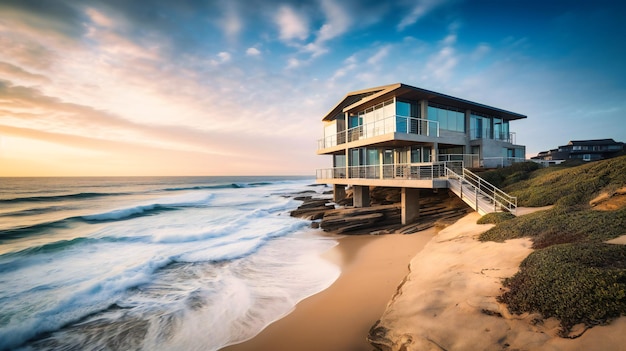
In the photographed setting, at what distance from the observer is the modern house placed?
1608 centimetres

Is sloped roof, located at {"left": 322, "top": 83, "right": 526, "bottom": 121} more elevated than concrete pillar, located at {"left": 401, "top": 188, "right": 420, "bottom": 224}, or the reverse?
sloped roof, located at {"left": 322, "top": 83, "right": 526, "bottom": 121}

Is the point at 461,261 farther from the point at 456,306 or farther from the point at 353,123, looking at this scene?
the point at 353,123

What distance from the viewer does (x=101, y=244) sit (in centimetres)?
1664

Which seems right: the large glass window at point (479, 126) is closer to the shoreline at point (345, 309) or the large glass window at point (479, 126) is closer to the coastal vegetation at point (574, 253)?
the coastal vegetation at point (574, 253)

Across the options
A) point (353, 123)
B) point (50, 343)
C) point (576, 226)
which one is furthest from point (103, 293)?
point (353, 123)

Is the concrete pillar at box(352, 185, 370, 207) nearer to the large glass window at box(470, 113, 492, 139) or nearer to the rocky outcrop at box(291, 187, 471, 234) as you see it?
the rocky outcrop at box(291, 187, 471, 234)

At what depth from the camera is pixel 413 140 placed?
16.6 m

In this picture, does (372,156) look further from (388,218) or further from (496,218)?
(496,218)

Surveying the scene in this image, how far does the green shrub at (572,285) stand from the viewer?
3.73m

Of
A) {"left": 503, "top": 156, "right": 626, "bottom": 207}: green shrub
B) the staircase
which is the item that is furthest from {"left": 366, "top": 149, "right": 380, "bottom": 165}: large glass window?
{"left": 503, "top": 156, "right": 626, "bottom": 207}: green shrub

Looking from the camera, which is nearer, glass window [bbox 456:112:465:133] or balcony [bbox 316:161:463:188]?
balcony [bbox 316:161:463:188]

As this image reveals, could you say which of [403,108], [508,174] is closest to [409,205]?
[508,174]

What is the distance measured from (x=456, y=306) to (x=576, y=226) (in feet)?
15.5

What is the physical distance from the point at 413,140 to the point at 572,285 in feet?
43.4
